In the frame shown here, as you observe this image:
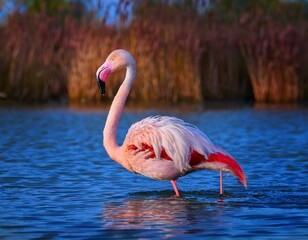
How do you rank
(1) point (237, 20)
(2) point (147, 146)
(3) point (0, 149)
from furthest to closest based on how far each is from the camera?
(1) point (237, 20)
(3) point (0, 149)
(2) point (147, 146)

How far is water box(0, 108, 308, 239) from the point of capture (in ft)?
18.7

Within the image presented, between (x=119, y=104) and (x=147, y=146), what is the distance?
24.7 inches

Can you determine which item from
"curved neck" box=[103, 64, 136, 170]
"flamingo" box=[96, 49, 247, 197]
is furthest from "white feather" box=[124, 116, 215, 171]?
"curved neck" box=[103, 64, 136, 170]

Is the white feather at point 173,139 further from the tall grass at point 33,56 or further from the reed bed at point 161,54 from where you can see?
the tall grass at point 33,56

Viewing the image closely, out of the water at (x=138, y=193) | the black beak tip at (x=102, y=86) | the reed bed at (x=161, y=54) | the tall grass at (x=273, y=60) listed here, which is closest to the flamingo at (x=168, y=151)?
the black beak tip at (x=102, y=86)

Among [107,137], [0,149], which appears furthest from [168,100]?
[107,137]

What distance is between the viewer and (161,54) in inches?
718

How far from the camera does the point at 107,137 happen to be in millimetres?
7340

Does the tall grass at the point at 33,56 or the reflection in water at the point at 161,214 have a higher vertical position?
the tall grass at the point at 33,56

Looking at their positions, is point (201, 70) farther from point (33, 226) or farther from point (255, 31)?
point (33, 226)

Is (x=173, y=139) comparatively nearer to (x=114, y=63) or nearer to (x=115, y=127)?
(x=115, y=127)

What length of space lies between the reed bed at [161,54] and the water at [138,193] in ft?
16.9

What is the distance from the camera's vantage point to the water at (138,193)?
18.7 ft

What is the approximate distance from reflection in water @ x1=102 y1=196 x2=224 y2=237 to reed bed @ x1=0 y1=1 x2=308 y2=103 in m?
11.0
